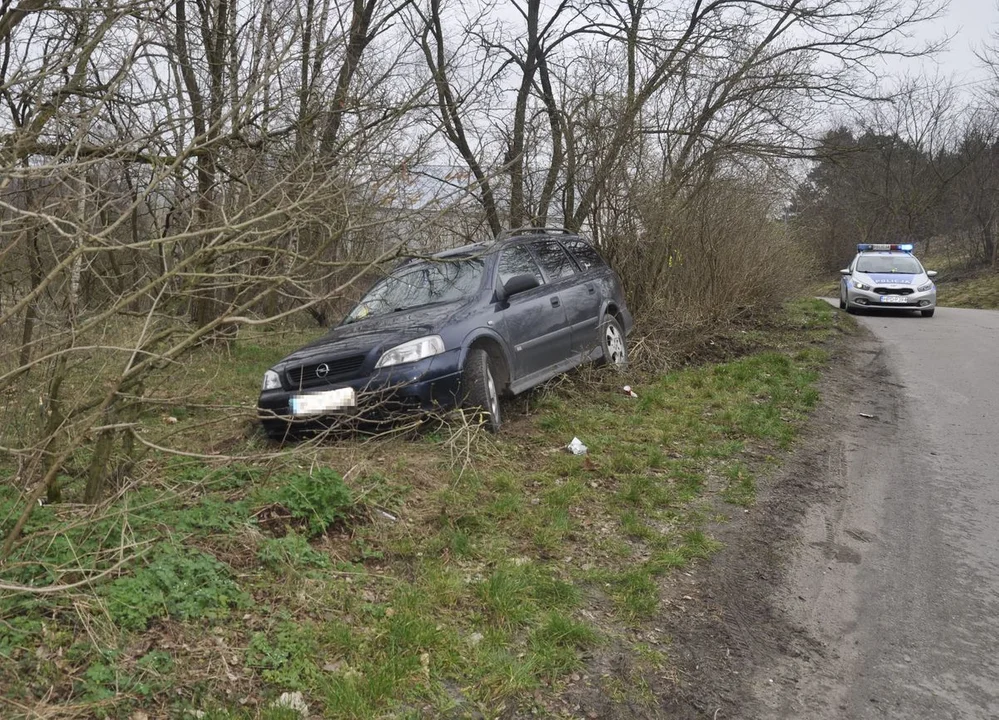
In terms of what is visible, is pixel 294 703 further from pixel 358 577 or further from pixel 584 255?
pixel 584 255

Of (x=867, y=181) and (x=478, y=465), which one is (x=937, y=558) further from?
(x=867, y=181)

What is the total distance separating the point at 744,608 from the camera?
140 inches

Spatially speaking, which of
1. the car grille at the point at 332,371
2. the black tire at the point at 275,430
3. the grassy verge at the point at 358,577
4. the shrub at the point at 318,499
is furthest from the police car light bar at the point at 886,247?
the shrub at the point at 318,499

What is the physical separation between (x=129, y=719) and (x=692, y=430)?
514 centimetres

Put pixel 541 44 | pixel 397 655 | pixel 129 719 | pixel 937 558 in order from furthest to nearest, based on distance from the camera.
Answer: pixel 541 44, pixel 937 558, pixel 397 655, pixel 129 719

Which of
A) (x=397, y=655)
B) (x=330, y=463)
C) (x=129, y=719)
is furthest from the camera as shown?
(x=330, y=463)

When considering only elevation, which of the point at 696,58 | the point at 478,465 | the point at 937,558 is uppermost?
the point at 696,58

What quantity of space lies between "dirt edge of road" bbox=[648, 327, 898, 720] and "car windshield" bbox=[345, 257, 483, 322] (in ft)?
10.1

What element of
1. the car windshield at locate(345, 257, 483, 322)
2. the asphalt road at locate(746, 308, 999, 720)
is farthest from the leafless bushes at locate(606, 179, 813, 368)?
the asphalt road at locate(746, 308, 999, 720)

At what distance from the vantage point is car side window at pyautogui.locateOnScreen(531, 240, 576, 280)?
7728mm

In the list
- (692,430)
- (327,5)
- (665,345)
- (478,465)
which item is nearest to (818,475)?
(692,430)

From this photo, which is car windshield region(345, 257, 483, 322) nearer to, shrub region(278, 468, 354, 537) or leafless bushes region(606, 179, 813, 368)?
shrub region(278, 468, 354, 537)

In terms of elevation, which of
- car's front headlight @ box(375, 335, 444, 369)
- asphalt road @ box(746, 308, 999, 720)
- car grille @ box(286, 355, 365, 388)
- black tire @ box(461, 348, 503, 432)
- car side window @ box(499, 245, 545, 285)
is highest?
car side window @ box(499, 245, 545, 285)

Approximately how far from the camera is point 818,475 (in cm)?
551
